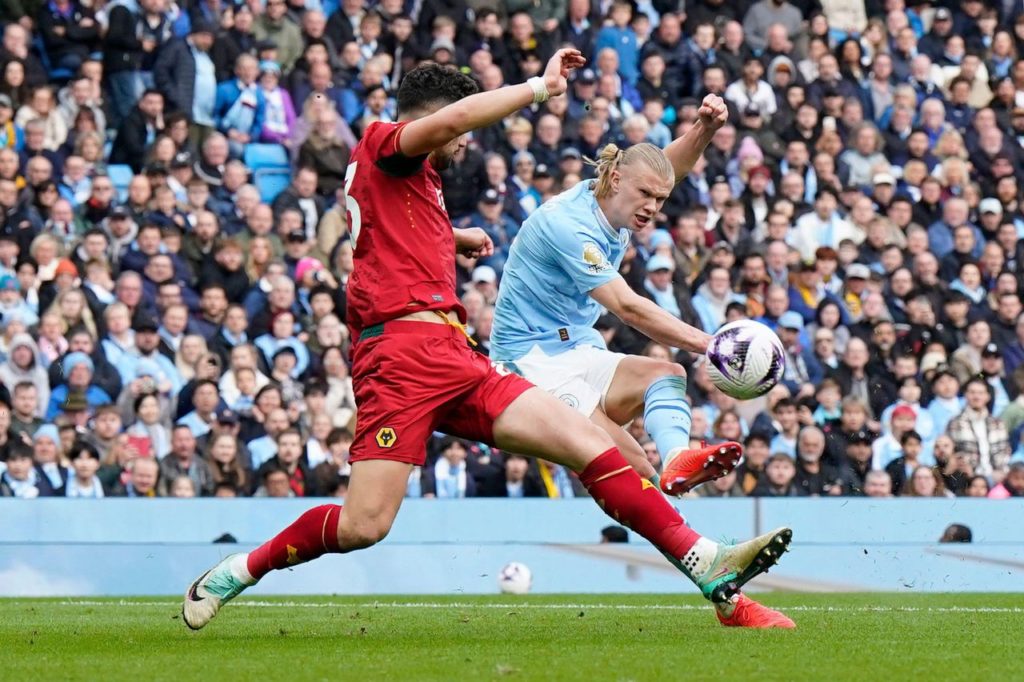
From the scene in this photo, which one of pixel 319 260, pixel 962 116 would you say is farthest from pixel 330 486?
pixel 962 116

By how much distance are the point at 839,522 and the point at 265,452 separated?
462 centimetres

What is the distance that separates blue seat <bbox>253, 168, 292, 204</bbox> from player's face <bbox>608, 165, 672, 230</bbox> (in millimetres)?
9239

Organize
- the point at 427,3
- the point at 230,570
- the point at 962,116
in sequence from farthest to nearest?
the point at 962,116
the point at 427,3
the point at 230,570

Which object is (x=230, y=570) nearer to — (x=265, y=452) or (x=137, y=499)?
(x=137, y=499)

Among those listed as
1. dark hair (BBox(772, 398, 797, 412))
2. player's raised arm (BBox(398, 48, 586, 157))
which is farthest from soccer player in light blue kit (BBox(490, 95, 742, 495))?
dark hair (BBox(772, 398, 797, 412))

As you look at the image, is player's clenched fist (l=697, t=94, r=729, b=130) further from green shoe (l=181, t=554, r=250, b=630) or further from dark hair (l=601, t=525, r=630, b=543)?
dark hair (l=601, t=525, r=630, b=543)

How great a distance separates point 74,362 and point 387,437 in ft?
24.8

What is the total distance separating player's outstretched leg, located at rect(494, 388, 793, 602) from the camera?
734 cm

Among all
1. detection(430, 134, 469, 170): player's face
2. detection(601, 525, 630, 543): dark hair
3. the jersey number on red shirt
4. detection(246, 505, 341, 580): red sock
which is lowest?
detection(601, 525, 630, 543): dark hair

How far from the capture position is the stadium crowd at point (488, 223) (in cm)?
1430

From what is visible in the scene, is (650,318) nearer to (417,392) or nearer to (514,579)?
(417,392)

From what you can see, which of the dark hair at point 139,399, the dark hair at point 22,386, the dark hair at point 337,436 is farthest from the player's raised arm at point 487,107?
the dark hair at point 22,386

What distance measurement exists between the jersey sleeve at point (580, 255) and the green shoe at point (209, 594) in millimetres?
2080

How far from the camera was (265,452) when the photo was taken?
46.6 feet
